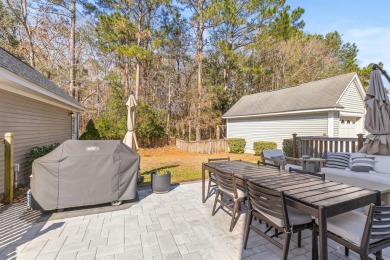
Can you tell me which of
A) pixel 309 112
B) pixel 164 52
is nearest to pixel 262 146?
pixel 309 112

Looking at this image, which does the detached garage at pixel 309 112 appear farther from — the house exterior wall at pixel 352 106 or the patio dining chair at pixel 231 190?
the patio dining chair at pixel 231 190

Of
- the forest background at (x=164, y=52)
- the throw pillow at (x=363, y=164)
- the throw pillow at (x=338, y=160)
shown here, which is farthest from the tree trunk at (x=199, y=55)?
the throw pillow at (x=363, y=164)

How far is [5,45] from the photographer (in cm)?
1327

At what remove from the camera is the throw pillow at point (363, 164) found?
4.88 meters

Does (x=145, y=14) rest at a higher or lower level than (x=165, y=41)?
higher

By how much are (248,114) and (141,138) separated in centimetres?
814

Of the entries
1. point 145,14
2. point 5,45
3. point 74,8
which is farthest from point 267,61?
point 5,45

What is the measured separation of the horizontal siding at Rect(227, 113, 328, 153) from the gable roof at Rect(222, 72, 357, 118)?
0.51m

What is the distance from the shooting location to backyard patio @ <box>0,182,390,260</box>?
8.70ft

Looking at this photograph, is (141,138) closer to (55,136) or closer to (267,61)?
(55,136)

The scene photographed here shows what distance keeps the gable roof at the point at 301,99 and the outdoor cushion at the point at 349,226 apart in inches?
319

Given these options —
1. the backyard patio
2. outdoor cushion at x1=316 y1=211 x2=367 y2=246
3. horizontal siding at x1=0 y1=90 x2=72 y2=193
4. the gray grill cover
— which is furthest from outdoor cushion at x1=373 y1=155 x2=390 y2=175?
horizontal siding at x1=0 y1=90 x2=72 y2=193

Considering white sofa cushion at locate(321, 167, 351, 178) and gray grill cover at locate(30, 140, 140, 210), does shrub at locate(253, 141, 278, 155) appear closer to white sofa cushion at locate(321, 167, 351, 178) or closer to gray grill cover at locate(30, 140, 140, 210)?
white sofa cushion at locate(321, 167, 351, 178)

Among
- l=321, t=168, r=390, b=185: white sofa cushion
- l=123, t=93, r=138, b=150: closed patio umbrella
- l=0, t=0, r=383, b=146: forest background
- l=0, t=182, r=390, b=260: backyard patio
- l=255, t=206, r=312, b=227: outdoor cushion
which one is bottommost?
l=0, t=182, r=390, b=260: backyard patio
